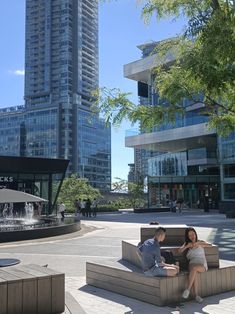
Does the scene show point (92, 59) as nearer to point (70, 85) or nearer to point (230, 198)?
point (70, 85)

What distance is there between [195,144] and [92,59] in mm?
96180

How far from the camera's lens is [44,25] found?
502ft

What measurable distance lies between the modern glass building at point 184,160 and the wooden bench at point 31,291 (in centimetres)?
4542

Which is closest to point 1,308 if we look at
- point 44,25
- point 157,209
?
point 157,209

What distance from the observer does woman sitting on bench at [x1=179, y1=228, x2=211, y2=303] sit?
8.10 metres

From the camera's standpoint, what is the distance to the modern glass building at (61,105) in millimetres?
143875

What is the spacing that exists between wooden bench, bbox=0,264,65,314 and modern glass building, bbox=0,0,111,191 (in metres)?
133

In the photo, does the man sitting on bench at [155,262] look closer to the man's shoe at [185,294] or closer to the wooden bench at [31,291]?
the man's shoe at [185,294]

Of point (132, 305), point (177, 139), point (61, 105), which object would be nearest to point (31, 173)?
point (177, 139)

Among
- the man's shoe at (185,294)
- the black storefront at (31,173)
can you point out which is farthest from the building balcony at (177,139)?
the man's shoe at (185,294)

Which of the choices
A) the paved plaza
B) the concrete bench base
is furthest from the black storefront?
the concrete bench base

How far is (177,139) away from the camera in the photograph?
190 feet

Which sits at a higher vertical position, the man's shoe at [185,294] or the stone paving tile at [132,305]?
the man's shoe at [185,294]

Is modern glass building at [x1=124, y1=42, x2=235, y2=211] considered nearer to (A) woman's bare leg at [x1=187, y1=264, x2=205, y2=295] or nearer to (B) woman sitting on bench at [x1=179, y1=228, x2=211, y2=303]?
(B) woman sitting on bench at [x1=179, y1=228, x2=211, y2=303]
